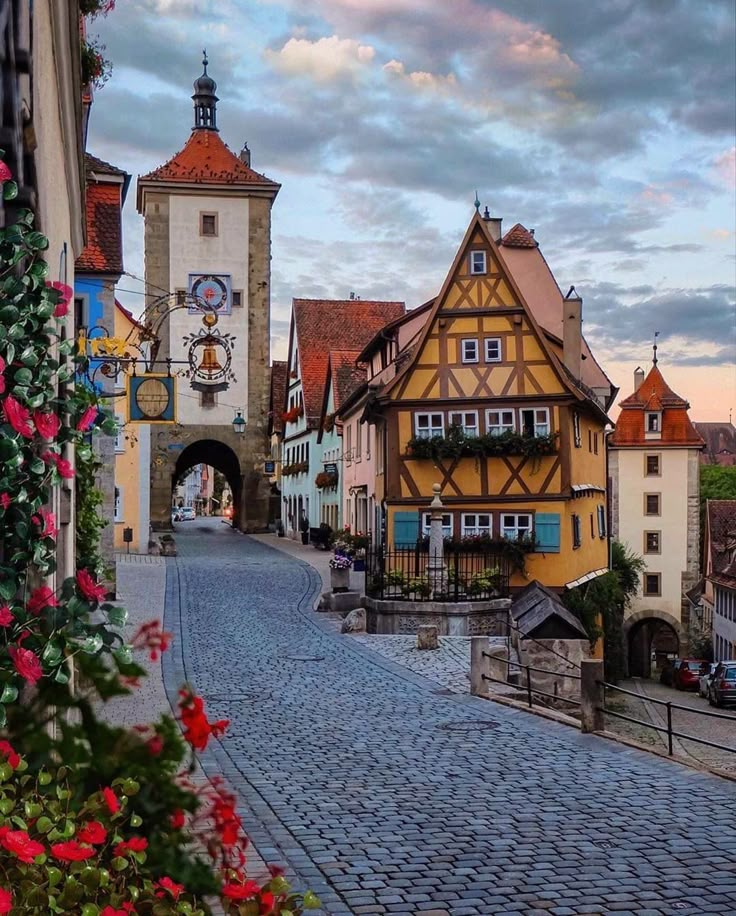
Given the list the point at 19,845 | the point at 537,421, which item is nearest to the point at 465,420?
the point at 537,421

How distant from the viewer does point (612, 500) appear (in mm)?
53469

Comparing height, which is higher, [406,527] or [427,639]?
[406,527]

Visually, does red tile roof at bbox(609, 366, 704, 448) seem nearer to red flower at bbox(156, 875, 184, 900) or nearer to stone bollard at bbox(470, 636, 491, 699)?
stone bollard at bbox(470, 636, 491, 699)

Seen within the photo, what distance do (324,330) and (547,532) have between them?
84.3 feet

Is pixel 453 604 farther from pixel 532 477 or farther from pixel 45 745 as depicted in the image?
pixel 45 745

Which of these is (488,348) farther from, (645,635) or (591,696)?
(645,635)

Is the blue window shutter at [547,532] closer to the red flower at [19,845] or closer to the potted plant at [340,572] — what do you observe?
the potted plant at [340,572]

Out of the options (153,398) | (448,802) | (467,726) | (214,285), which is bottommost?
(467,726)

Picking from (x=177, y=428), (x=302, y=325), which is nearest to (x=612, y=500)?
(x=302, y=325)

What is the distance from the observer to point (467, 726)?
44.1ft

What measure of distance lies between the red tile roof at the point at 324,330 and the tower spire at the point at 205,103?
32.8 ft

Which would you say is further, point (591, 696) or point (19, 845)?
point (591, 696)

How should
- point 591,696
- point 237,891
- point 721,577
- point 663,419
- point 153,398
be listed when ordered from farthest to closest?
1. point 663,419
2. point 721,577
3. point 153,398
4. point 591,696
5. point 237,891

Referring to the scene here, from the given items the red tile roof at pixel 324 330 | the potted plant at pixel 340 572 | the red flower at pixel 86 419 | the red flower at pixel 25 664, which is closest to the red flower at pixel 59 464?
the red flower at pixel 86 419
